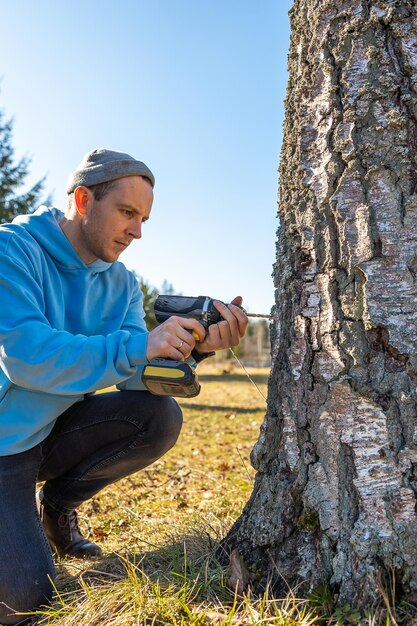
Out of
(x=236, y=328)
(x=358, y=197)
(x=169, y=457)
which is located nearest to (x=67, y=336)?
(x=236, y=328)

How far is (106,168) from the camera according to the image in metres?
2.88

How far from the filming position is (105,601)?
2.05 m

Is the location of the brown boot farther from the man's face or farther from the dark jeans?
the man's face

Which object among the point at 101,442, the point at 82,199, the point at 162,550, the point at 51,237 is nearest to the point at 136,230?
the point at 82,199

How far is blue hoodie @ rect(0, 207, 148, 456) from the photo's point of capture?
238 cm

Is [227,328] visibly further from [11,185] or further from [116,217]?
[11,185]

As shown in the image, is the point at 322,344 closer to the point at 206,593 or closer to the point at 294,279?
the point at 294,279

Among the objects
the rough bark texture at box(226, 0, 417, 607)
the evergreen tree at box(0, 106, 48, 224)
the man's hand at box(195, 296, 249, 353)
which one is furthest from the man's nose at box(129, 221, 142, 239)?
the evergreen tree at box(0, 106, 48, 224)

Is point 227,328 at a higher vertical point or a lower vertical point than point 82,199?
lower

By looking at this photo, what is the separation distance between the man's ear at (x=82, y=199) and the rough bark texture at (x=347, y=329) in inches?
45.8

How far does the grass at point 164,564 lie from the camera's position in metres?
1.92

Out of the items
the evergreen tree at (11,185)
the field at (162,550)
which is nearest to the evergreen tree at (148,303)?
the evergreen tree at (11,185)

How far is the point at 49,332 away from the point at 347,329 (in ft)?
4.07

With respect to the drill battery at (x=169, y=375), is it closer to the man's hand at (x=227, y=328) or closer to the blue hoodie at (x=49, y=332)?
the blue hoodie at (x=49, y=332)
